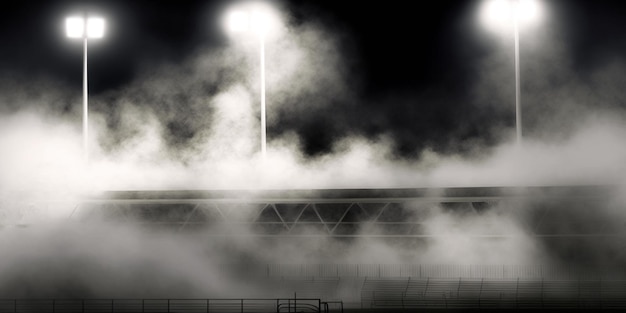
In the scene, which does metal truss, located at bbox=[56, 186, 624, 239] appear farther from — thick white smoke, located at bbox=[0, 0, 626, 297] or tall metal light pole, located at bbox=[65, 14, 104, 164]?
tall metal light pole, located at bbox=[65, 14, 104, 164]

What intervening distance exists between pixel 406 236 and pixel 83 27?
513 inches

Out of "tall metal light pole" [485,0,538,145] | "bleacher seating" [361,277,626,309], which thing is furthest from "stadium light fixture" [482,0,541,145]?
"bleacher seating" [361,277,626,309]

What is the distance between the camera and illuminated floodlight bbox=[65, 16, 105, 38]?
35.4 m

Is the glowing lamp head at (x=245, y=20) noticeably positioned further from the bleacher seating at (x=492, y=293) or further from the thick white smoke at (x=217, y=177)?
the bleacher seating at (x=492, y=293)

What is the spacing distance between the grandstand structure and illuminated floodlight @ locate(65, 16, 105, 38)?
19.1 ft

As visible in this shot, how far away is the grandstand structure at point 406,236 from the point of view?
29812 millimetres

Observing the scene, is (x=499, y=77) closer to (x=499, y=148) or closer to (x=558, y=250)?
(x=499, y=148)

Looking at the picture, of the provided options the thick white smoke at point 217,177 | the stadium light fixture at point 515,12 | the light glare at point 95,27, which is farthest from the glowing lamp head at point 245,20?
the stadium light fixture at point 515,12

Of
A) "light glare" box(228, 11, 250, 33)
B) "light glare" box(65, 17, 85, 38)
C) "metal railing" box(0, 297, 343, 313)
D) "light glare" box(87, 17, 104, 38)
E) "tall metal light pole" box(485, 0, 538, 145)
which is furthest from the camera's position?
"light glare" box(65, 17, 85, 38)

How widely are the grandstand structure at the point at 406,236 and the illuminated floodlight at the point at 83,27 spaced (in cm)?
581

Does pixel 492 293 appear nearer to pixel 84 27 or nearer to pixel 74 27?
pixel 84 27

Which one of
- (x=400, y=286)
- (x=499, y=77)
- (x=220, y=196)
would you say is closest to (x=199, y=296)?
(x=220, y=196)

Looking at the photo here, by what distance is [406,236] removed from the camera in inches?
1230

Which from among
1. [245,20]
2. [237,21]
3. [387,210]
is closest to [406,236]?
[387,210]
